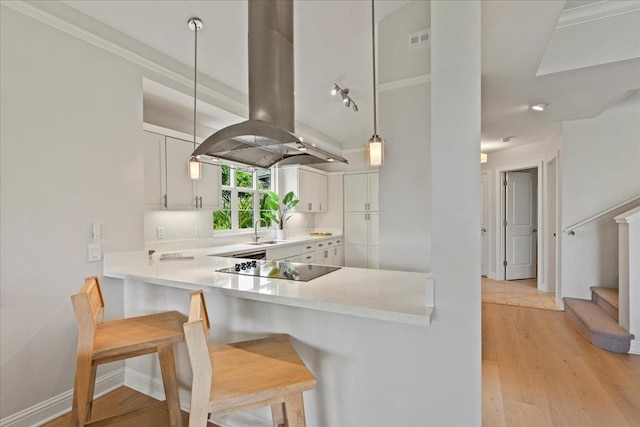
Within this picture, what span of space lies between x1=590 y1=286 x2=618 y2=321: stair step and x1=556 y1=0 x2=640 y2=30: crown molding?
287 cm

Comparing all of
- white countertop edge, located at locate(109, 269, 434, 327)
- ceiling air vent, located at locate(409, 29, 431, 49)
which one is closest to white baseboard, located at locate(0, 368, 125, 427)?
white countertop edge, located at locate(109, 269, 434, 327)

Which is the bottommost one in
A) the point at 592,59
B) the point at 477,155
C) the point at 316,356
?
the point at 316,356

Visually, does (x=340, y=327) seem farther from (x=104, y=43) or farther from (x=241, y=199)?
(x=241, y=199)

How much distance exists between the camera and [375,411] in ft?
4.76

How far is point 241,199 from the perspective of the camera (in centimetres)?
452

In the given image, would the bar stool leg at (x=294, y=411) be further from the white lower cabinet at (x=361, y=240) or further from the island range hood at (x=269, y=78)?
the white lower cabinet at (x=361, y=240)

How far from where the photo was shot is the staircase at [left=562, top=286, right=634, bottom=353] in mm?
2822

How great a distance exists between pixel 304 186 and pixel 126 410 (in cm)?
386

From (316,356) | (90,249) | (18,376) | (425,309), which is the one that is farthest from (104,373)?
(425,309)

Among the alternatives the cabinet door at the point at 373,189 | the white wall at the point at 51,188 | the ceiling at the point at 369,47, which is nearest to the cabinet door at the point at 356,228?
the cabinet door at the point at 373,189

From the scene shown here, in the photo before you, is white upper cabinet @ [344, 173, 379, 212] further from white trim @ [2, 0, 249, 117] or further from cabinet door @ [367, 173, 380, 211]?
white trim @ [2, 0, 249, 117]

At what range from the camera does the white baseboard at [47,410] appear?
1.83 m

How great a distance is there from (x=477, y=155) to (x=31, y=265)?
8.67 feet

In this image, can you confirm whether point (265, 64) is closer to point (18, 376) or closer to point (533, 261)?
point (18, 376)
